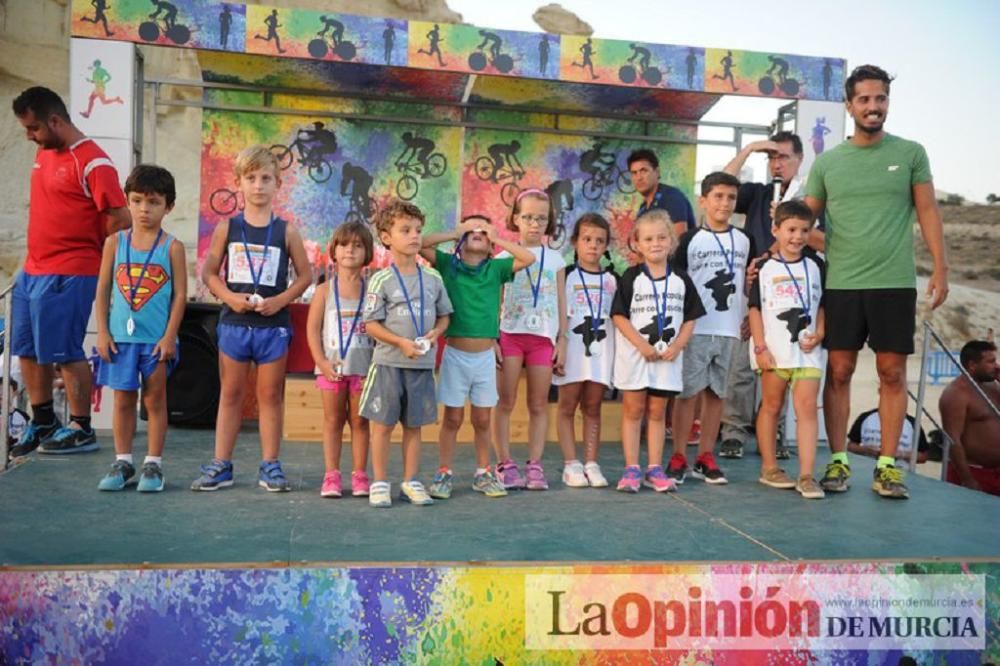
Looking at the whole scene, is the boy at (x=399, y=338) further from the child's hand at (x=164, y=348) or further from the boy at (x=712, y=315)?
the boy at (x=712, y=315)

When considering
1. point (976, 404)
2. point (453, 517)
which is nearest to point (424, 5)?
point (976, 404)

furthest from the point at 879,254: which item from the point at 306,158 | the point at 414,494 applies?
the point at 306,158

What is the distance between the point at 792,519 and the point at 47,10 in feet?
75.4

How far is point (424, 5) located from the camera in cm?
2567

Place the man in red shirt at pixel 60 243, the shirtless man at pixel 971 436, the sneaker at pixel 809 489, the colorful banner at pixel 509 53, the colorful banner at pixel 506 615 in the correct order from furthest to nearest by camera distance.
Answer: the shirtless man at pixel 971 436 → the colorful banner at pixel 509 53 → the man in red shirt at pixel 60 243 → the sneaker at pixel 809 489 → the colorful banner at pixel 506 615

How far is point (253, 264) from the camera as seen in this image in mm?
4117

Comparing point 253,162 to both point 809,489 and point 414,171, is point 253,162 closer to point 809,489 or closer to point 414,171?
point 809,489

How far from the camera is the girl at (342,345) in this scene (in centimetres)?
408

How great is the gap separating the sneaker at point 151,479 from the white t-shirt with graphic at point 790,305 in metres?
3.04

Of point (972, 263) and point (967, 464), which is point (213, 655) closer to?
point (967, 464)

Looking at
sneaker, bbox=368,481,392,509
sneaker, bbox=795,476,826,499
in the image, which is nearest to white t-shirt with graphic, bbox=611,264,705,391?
sneaker, bbox=795,476,826,499

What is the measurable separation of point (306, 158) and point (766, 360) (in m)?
4.89

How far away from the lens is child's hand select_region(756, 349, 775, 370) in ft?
14.6

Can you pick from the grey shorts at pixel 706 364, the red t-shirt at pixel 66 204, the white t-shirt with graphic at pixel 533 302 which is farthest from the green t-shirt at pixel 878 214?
the red t-shirt at pixel 66 204
